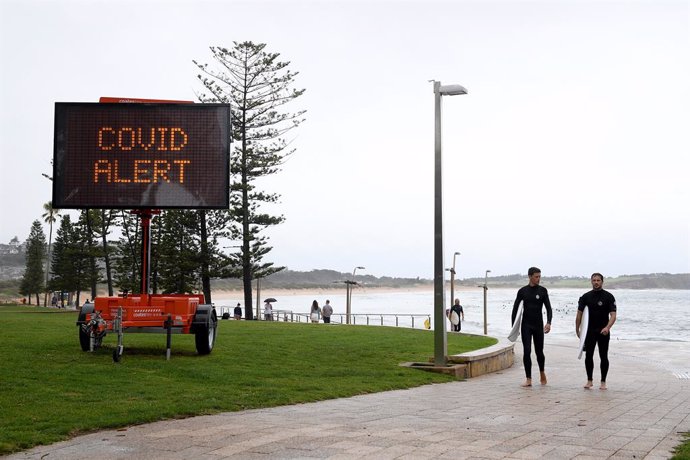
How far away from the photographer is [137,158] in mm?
12508

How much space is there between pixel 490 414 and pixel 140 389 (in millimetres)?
4046

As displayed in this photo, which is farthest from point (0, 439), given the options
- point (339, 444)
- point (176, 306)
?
point (176, 306)

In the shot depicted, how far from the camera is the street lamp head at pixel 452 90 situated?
13.5m

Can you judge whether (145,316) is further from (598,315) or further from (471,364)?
(598,315)

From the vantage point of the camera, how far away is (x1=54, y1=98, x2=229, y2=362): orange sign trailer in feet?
41.1

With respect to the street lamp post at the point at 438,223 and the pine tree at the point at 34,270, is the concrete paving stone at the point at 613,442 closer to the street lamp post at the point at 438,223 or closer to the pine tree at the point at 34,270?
the street lamp post at the point at 438,223

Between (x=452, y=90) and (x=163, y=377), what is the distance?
6.94 metres

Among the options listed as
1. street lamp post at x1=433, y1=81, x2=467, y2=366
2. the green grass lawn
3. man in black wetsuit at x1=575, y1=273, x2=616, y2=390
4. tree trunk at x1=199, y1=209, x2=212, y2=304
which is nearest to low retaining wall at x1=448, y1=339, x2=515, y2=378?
street lamp post at x1=433, y1=81, x2=467, y2=366

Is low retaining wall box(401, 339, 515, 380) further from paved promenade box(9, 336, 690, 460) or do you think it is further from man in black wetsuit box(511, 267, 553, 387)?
paved promenade box(9, 336, 690, 460)

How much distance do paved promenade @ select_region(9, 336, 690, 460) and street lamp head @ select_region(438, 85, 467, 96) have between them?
18.1 ft

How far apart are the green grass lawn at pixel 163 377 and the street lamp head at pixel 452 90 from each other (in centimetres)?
485

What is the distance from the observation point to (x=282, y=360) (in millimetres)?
13297

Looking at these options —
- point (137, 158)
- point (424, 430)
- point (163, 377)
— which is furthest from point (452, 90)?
point (424, 430)

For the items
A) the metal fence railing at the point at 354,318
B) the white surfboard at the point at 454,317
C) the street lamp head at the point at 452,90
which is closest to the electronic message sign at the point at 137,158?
the street lamp head at the point at 452,90
